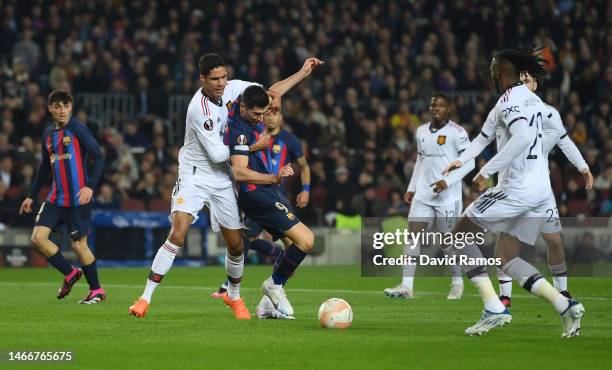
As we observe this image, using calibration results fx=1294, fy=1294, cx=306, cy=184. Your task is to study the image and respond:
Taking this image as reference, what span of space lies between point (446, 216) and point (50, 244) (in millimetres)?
4776

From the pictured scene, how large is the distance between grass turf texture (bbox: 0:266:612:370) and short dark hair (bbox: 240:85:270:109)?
6.23 ft

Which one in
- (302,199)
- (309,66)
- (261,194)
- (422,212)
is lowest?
(422,212)

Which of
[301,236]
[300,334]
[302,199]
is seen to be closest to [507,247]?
[300,334]

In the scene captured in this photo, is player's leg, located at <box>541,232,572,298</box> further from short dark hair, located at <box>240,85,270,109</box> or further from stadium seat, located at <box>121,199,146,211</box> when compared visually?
stadium seat, located at <box>121,199,146,211</box>

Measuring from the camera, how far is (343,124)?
2648 cm

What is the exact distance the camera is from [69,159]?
14289mm

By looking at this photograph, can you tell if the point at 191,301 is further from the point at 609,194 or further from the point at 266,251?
the point at 609,194

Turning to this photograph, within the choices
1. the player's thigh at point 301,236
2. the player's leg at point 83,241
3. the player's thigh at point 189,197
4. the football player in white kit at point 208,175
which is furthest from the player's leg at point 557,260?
the player's leg at point 83,241

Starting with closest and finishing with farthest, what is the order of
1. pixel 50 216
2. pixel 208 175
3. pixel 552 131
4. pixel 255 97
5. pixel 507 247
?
pixel 507 247 → pixel 255 97 → pixel 208 175 → pixel 552 131 → pixel 50 216

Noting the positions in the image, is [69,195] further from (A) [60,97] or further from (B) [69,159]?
(A) [60,97]

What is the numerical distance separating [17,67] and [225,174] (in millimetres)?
14737

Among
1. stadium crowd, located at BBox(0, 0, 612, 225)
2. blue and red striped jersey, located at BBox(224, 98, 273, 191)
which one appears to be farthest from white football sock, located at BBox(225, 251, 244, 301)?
stadium crowd, located at BBox(0, 0, 612, 225)

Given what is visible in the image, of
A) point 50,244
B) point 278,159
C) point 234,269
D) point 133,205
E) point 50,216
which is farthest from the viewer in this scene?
point 133,205

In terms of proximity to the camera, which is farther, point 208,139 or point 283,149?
point 283,149
